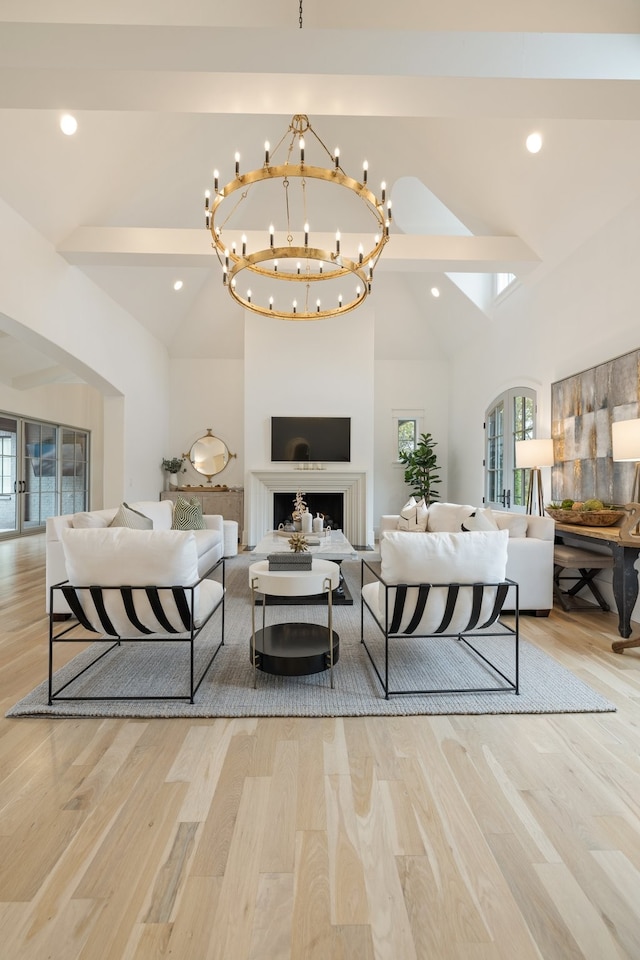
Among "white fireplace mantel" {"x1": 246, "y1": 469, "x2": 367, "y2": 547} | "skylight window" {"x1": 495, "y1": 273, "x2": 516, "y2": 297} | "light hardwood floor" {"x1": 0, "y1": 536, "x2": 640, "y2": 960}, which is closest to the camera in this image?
"light hardwood floor" {"x1": 0, "y1": 536, "x2": 640, "y2": 960}

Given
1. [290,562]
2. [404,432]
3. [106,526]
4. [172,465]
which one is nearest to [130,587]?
[290,562]

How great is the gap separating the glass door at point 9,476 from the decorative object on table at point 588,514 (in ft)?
29.4

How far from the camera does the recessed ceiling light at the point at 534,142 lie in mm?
4324

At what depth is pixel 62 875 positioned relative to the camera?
1475mm

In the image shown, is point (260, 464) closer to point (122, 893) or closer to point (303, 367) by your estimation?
point (303, 367)

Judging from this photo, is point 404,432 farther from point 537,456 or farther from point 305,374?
point 537,456

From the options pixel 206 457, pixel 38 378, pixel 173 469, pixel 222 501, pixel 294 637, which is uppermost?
pixel 38 378

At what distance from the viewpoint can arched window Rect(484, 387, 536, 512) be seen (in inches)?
249

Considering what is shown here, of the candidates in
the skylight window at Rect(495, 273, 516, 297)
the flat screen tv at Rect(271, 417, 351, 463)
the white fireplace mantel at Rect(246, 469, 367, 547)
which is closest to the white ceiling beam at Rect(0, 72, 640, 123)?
the skylight window at Rect(495, 273, 516, 297)

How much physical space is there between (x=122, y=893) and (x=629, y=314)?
4.73m

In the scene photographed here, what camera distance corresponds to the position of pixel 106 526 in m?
4.27

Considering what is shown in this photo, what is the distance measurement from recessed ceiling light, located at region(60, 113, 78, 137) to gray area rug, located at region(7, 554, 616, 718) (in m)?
4.12

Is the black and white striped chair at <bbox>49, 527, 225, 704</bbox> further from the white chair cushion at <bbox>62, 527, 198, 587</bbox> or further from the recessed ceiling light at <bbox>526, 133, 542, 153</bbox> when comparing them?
the recessed ceiling light at <bbox>526, 133, 542, 153</bbox>

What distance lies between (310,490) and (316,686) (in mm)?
5875
